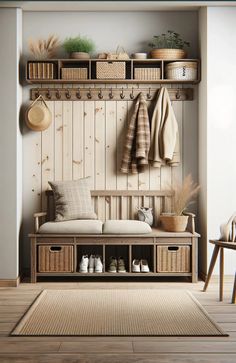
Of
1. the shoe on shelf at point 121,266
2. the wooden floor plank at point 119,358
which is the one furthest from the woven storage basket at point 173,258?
the wooden floor plank at point 119,358

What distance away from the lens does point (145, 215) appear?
19.9ft

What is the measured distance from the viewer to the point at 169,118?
240 inches

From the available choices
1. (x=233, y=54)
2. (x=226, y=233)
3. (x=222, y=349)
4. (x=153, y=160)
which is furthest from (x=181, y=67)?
(x=222, y=349)

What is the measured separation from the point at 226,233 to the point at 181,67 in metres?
1.94

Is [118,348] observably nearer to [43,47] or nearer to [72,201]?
Answer: [72,201]

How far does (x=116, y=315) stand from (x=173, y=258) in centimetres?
152

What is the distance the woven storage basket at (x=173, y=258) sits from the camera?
225 inches

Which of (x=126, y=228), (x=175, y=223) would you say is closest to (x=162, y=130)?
(x=175, y=223)

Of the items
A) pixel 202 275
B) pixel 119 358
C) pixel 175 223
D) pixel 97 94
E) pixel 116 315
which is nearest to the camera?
pixel 119 358

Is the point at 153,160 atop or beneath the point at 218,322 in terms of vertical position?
atop

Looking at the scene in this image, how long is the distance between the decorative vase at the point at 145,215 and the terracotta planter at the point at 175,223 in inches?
10.5

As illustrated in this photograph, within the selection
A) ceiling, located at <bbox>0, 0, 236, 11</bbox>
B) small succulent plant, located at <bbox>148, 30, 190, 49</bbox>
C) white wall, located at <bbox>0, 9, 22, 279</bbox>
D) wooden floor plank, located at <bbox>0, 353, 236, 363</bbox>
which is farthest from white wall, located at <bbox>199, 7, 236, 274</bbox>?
wooden floor plank, located at <bbox>0, 353, 236, 363</bbox>

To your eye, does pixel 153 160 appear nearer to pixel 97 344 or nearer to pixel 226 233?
pixel 226 233

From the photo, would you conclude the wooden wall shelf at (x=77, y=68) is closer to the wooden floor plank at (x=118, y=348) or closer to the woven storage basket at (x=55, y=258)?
the woven storage basket at (x=55, y=258)
